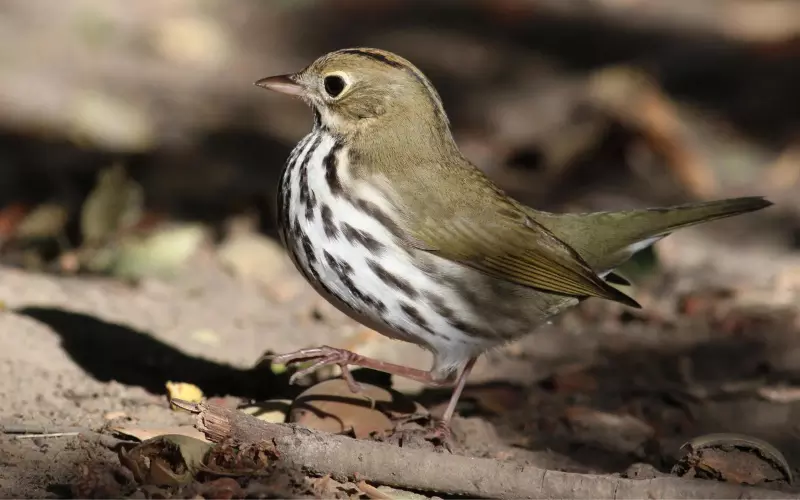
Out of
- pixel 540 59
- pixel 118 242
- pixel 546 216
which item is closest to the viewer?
pixel 546 216

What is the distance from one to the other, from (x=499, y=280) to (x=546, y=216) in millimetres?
478

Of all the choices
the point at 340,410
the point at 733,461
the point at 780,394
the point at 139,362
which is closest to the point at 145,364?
the point at 139,362

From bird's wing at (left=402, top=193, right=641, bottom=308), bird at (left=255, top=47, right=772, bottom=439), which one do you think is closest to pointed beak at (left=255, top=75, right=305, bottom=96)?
bird at (left=255, top=47, right=772, bottom=439)

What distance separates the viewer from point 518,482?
128 inches

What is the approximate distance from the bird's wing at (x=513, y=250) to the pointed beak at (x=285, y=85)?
0.62 meters

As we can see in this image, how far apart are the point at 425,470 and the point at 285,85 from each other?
1.46 m

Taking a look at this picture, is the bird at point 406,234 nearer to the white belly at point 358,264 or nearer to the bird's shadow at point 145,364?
the white belly at point 358,264

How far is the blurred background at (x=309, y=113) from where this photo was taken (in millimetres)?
6387

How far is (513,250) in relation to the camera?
4.02 metres

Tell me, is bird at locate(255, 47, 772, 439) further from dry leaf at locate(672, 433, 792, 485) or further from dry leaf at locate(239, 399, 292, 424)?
dry leaf at locate(672, 433, 792, 485)

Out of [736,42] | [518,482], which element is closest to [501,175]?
[736,42]

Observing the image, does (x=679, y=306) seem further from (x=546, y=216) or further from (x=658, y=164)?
(x=658, y=164)

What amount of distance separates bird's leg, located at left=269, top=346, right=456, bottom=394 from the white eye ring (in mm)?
847

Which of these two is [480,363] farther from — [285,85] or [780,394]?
[285,85]
